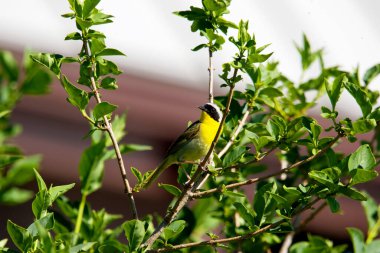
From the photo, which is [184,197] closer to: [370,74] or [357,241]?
[357,241]

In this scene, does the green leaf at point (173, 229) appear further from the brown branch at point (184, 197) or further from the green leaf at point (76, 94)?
the green leaf at point (76, 94)

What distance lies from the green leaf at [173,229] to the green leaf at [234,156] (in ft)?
0.66

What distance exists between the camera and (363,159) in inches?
65.6

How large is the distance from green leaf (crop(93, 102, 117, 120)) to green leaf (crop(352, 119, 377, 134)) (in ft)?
1.90

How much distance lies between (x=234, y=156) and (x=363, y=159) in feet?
1.05

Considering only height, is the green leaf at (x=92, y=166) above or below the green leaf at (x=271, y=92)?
below

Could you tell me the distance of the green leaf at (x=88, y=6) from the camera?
172cm

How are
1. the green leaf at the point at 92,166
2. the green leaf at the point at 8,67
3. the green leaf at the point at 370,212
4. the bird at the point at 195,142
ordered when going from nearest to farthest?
1. the green leaf at the point at 92,166
2. the green leaf at the point at 370,212
3. the green leaf at the point at 8,67
4. the bird at the point at 195,142

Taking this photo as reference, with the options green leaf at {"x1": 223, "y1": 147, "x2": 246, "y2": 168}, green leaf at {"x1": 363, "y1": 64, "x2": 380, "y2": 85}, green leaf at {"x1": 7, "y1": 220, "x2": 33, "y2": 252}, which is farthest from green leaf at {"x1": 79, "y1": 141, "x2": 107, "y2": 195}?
green leaf at {"x1": 363, "y1": 64, "x2": 380, "y2": 85}

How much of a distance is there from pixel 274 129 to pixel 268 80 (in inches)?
11.2

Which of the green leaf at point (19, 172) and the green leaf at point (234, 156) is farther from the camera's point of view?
the green leaf at point (19, 172)

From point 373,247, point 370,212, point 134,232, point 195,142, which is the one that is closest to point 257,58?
point 134,232

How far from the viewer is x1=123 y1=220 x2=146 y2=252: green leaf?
1.59m

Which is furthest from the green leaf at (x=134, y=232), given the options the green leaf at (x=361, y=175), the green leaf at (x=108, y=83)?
the green leaf at (x=361, y=175)
